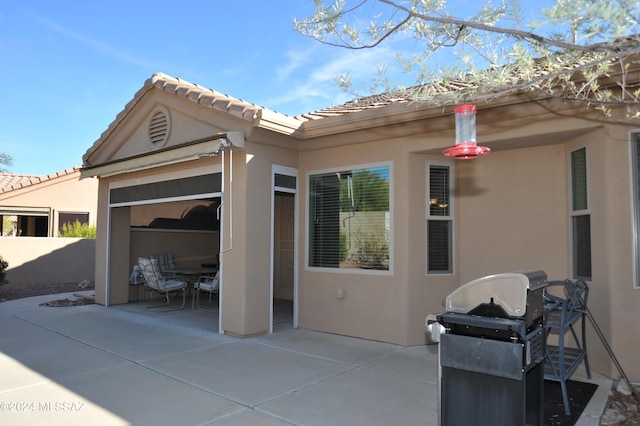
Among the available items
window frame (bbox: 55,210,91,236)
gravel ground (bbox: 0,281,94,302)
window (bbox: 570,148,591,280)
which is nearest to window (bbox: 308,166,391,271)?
window (bbox: 570,148,591,280)

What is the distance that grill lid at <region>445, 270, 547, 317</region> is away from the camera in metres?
2.72

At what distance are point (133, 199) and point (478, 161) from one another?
6.86m

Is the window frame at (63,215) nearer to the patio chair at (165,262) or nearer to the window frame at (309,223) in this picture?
the patio chair at (165,262)

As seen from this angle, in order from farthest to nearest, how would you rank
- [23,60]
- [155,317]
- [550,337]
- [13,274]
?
1. [23,60]
2. [13,274]
3. [155,317]
4. [550,337]

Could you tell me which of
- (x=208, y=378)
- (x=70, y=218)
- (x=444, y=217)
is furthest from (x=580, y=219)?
(x=70, y=218)

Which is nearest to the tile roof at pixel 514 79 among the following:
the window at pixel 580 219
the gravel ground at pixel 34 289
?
the window at pixel 580 219

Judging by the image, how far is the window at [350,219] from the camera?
646 cm

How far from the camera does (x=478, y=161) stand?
6.37m

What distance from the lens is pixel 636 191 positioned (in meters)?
4.58

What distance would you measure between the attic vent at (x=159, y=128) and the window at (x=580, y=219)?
6.71m

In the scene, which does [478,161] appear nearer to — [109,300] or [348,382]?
[348,382]

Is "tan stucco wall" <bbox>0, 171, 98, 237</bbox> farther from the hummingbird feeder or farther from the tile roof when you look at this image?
the hummingbird feeder

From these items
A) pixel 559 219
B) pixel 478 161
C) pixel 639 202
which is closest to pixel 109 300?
pixel 478 161

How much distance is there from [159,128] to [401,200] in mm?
5005
